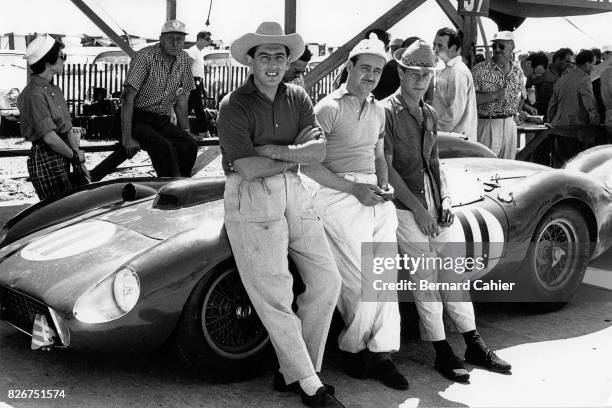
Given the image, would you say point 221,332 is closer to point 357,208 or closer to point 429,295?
point 357,208

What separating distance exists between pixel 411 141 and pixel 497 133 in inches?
156

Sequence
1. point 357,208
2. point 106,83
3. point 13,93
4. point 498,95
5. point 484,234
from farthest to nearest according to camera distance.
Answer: point 13,93 → point 106,83 → point 498,95 → point 484,234 → point 357,208

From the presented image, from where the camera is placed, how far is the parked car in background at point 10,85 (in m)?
13.8

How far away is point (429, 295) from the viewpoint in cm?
441

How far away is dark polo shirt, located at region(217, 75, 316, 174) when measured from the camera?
373 centimetres

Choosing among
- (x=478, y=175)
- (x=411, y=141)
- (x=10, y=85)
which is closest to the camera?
(x=411, y=141)

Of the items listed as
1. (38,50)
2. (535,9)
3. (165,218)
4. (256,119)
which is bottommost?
(165,218)

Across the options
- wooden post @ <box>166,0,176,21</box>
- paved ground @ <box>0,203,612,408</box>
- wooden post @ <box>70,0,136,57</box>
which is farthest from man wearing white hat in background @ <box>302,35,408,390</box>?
wooden post @ <box>166,0,176,21</box>

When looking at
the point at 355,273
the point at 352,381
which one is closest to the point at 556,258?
the point at 355,273

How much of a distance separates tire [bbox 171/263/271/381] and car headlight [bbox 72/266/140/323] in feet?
0.87

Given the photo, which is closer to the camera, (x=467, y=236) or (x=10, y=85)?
(x=467, y=236)

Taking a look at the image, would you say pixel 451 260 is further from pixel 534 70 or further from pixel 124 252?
pixel 534 70

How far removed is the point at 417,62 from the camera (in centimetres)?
434

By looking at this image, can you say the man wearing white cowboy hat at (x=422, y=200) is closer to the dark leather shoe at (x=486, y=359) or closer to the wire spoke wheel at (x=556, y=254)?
the dark leather shoe at (x=486, y=359)
